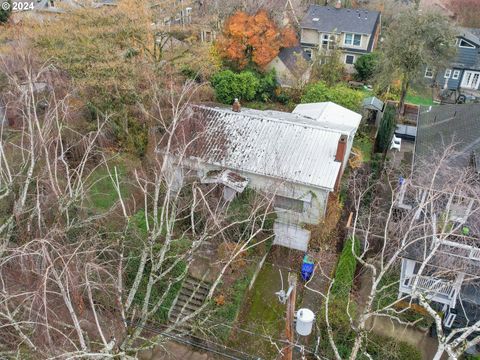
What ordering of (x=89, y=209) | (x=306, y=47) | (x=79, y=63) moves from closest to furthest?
(x=89, y=209), (x=79, y=63), (x=306, y=47)

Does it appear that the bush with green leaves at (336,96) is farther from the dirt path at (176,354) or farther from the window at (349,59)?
the dirt path at (176,354)

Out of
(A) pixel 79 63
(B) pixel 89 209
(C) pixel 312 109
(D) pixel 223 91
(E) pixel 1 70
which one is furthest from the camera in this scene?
(D) pixel 223 91

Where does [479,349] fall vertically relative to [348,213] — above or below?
below

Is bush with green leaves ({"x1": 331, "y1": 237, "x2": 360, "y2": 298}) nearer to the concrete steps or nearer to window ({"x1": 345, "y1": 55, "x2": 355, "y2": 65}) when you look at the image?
the concrete steps

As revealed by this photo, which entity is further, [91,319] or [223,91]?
[223,91]

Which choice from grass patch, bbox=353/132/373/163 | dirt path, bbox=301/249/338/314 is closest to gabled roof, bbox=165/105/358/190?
dirt path, bbox=301/249/338/314

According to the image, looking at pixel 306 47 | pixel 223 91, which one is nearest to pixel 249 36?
pixel 223 91

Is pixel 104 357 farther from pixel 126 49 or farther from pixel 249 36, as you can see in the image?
pixel 249 36

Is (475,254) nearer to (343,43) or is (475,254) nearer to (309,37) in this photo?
(343,43)
